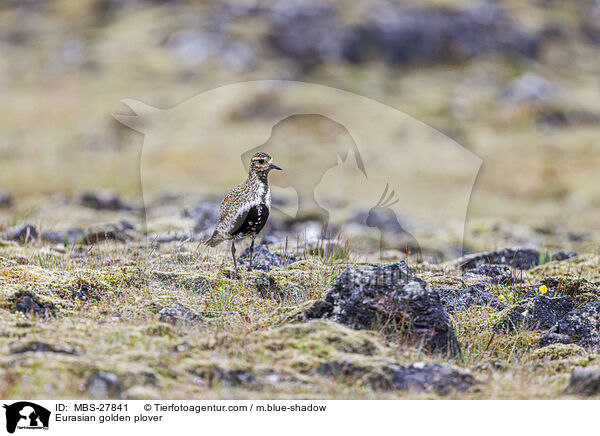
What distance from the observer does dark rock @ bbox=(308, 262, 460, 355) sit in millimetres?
6441

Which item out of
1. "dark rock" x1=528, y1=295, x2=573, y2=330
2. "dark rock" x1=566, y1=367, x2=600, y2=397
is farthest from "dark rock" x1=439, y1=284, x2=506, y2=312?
"dark rock" x1=566, y1=367, x2=600, y2=397

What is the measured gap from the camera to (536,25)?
51125 millimetres

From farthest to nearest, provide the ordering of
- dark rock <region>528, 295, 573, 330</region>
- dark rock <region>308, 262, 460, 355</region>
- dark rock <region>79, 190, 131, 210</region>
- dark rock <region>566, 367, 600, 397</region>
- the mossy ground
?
dark rock <region>79, 190, 131, 210</region> < dark rock <region>528, 295, 573, 330</region> < dark rock <region>308, 262, 460, 355</region> < dark rock <region>566, 367, 600, 397</region> < the mossy ground

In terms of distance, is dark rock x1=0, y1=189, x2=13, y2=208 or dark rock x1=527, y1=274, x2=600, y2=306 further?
dark rock x1=0, y1=189, x2=13, y2=208

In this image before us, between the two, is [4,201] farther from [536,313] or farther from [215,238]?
[536,313]

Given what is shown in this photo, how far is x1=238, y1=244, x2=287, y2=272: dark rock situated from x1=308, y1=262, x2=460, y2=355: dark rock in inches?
82.1

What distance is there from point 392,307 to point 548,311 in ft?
7.29

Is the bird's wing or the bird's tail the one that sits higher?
the bird's wing

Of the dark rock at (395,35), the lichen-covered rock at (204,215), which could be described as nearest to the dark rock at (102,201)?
the lichen-covered rock at (204,215)

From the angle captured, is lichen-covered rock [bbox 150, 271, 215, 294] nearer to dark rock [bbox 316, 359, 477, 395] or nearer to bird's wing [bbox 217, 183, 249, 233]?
bird's wing [bbox 217, 183, 249, 233]

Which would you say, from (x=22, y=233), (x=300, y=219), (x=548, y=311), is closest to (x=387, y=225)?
(x=300, y=219)

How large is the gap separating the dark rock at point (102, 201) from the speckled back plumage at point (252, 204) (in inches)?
485

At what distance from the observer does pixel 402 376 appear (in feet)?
18.7
